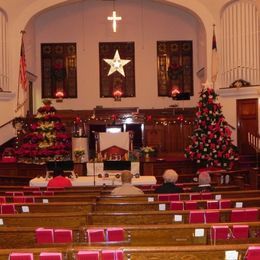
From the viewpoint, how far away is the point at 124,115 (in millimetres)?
Answer: 19078

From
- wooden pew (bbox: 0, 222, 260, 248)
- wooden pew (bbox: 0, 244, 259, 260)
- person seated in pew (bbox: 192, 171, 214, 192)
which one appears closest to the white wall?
person seated in pew (bbox: 192, 171, 214, 192)

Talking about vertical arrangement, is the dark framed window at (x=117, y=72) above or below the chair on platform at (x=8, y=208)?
above

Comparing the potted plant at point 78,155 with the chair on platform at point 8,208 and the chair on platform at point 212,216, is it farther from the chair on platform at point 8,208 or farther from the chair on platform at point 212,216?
the chair on platform at point 212,216

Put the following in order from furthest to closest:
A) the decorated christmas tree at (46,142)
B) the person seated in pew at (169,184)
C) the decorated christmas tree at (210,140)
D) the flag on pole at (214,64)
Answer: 1. the flag on pole at (214,64)
2. the decorated christmas tree at (210,140)
3. the decorated christmas tree at (46,142)
4. the person seated in pew at (169,184)

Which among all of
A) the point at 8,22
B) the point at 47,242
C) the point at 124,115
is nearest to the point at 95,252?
the point at 47,242

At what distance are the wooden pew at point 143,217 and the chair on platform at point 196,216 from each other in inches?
3.9

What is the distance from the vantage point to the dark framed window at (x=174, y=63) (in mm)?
22047

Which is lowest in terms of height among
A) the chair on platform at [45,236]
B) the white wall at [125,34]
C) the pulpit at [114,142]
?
the chair on platform at [45,236]

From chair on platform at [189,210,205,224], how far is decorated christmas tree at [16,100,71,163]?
9420 millimetres

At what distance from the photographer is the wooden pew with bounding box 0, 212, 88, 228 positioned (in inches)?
235

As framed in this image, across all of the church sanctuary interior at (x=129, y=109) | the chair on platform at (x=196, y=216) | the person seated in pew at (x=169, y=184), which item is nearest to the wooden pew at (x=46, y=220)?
the church sanctuary interior at (x=129, y=109)

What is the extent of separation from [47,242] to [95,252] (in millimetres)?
1212

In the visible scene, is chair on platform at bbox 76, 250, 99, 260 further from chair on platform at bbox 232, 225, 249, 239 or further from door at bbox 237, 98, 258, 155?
door at bbox 237, 98, 258, 155

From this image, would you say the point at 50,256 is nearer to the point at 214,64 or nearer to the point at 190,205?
the point at 190,205
